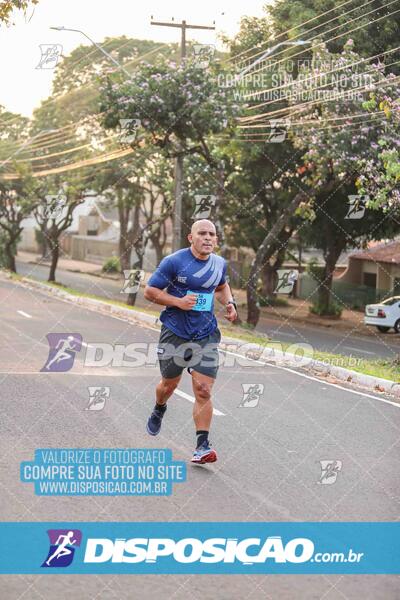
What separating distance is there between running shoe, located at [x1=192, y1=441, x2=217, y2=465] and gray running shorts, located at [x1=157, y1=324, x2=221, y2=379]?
1.99 ft

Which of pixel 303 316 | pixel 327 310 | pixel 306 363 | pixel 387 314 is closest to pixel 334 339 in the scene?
pixel 387 314

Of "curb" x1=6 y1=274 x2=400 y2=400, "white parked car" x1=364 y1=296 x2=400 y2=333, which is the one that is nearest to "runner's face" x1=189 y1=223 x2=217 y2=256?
"curb" x1=6 y1=274 x2=400 y2=400

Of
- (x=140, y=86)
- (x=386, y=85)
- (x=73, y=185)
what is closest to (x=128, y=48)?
(x=73, y=185)

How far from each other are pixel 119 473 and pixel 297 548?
2329mm

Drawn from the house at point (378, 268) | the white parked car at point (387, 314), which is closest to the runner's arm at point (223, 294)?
the white parked car at point (387, 314)

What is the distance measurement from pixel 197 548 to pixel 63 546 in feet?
2.79

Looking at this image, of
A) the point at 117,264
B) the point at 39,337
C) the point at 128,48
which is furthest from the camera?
the point at 117,264

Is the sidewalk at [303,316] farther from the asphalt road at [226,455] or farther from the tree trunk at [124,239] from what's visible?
the asphalt road at [226,455]

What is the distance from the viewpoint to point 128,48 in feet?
174

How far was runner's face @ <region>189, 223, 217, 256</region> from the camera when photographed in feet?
28.4

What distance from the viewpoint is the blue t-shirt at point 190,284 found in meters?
8.80

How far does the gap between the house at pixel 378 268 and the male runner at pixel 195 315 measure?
122 feet

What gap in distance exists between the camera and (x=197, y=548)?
21.9ft
